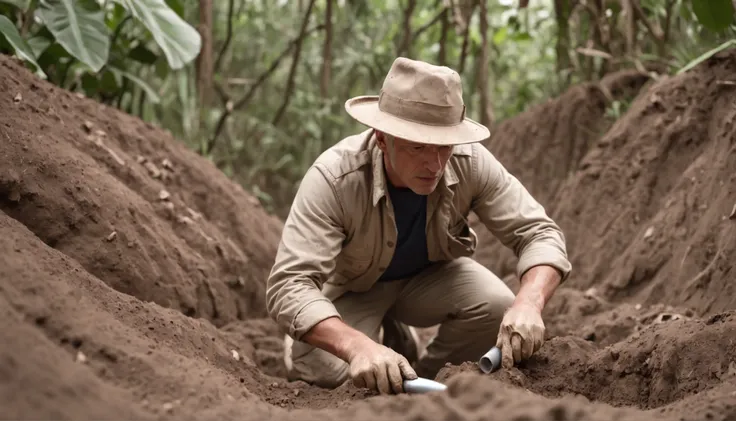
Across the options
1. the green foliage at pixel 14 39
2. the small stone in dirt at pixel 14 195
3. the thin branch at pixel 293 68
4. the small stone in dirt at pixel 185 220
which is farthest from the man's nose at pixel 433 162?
the thin branch at pixel 293 68

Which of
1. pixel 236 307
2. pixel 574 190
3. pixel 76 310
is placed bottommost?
pixel 236 307

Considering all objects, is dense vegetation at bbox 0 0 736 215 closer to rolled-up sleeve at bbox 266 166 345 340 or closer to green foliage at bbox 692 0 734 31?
green foliage at bbox 692 0 734 31

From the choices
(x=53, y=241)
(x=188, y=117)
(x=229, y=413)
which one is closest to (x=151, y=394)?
(x=229, y=413)

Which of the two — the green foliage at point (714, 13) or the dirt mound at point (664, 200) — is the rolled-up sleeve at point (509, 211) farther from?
the green foliage at point (714, 13)

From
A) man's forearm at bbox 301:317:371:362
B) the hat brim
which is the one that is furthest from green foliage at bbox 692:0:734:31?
man's forearm at bbox 301:317:371:362

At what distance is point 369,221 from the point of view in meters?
3.04

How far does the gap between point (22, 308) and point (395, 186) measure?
1432 mm

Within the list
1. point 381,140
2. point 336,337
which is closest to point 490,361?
point 336,337

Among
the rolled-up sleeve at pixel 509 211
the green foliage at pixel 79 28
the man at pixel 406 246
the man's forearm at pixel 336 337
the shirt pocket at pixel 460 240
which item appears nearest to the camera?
the man's forearm at pixel 336 337

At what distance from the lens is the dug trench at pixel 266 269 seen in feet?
6.38

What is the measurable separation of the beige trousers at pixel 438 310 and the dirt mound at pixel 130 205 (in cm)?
66

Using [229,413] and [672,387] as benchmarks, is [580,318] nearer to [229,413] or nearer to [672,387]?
[672,387]

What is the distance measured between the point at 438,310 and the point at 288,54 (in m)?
3.82

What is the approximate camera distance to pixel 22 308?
2023 millimetres
